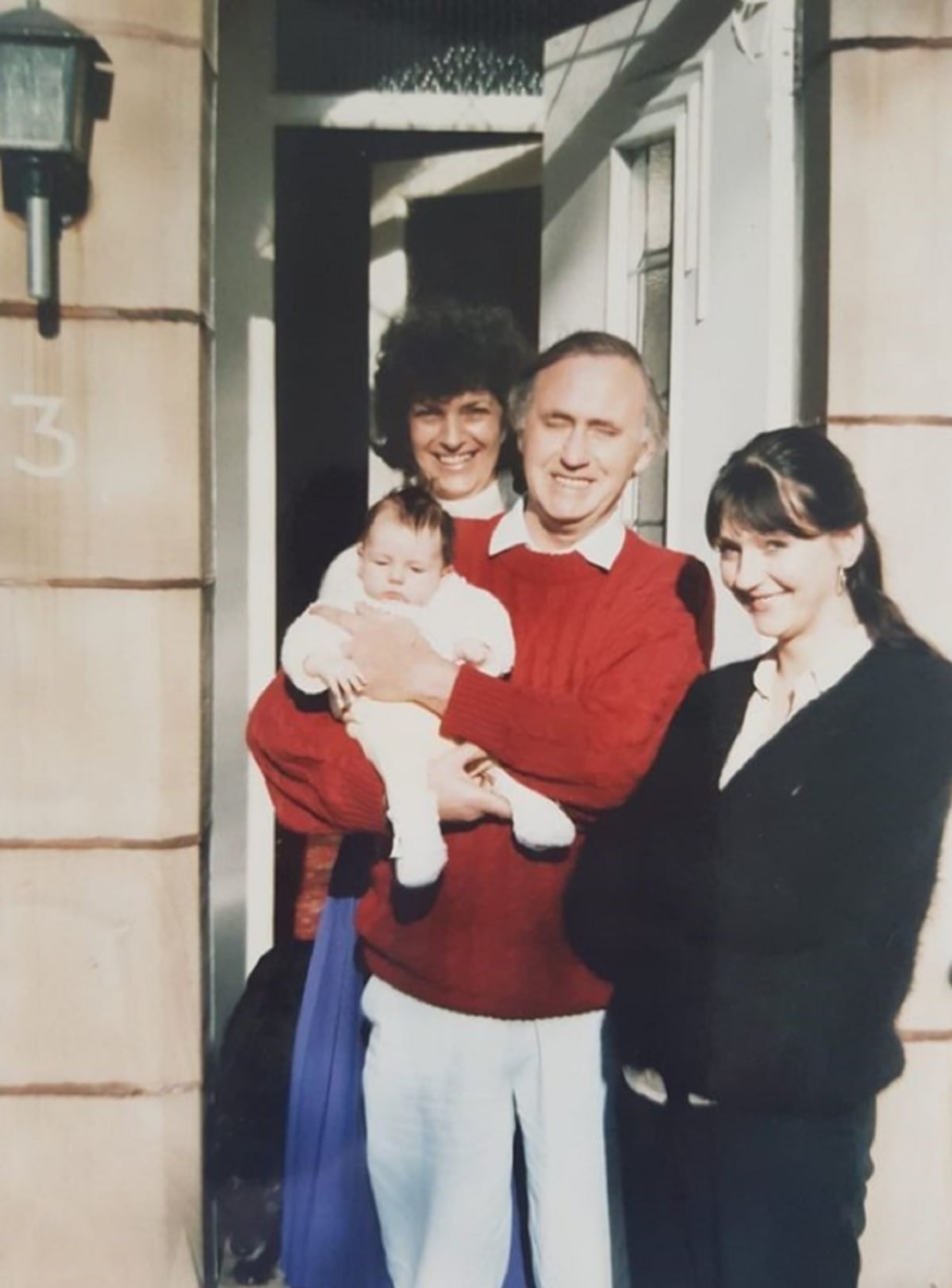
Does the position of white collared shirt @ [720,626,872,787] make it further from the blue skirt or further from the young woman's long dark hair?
the blue skirt

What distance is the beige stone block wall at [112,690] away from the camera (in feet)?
8.61

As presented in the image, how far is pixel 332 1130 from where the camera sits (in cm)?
271

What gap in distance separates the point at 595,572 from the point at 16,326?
111cm

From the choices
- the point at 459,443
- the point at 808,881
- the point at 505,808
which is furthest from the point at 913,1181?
the point at 459,443

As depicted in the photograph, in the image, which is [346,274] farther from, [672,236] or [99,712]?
[99,712]

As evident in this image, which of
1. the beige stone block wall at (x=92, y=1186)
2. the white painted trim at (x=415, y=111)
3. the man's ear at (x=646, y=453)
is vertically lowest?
the beige stone block wall at (x=92, y=1186)

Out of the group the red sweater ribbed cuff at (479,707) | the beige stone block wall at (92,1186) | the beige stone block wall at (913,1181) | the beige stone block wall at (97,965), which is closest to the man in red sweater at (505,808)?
the red sweater ribbed cuff at (479,707)

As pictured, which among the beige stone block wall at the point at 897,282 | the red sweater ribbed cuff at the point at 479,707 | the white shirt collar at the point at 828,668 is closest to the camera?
the white shirt collar at the point at 828,668

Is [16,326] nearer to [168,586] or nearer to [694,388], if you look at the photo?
[168,586]

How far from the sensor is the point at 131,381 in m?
2.64

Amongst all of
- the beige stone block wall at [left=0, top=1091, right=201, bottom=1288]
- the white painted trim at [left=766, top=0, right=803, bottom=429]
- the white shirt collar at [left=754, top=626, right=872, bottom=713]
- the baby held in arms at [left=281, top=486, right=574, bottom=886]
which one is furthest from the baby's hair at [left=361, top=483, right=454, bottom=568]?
the beige stone block wall at [left=0, top=1091, right=201, bottom=1288]

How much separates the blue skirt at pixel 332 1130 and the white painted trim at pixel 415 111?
1635 mm

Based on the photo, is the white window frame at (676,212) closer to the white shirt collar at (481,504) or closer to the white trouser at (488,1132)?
the white shirt collar at (481,504)

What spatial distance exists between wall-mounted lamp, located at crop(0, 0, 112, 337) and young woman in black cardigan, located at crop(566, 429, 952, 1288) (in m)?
1.24
